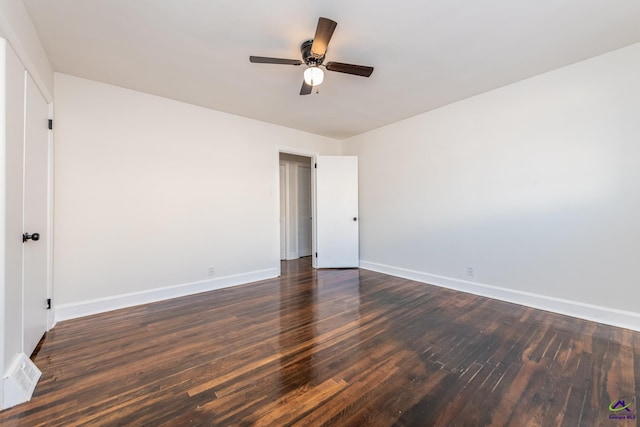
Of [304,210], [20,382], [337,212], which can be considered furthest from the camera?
[304,210]

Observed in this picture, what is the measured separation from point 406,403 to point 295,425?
2.14ft

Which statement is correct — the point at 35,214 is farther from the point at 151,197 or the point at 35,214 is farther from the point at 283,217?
the point at 283,217

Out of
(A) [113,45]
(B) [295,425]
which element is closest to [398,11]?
(A) [113,45]

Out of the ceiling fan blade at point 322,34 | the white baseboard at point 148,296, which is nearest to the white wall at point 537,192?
the ceiling fan blade at point 322,34

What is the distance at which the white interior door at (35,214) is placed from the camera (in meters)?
1.86

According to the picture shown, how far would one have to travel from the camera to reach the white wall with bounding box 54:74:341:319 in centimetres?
262

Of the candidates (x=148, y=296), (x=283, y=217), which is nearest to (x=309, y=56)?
(x=148, y=296)

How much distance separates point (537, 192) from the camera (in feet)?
9.12

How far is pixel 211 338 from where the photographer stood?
7.25ft

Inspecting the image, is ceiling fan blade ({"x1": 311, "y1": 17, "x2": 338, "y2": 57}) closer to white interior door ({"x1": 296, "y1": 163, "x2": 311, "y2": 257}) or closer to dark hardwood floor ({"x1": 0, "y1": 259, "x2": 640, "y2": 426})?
dark hardwood floor ({"x1": 0, "y1": 259, "x2": 640, "y2": 426})

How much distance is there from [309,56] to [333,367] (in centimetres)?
245

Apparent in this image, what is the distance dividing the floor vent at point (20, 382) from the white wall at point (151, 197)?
1158 millimetres

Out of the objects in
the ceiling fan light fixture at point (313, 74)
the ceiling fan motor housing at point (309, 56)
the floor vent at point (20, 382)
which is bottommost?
the floor vent at point (20, 382)

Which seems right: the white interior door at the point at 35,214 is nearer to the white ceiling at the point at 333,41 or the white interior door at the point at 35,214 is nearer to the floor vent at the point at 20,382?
the floor vent at the point at 20,382
